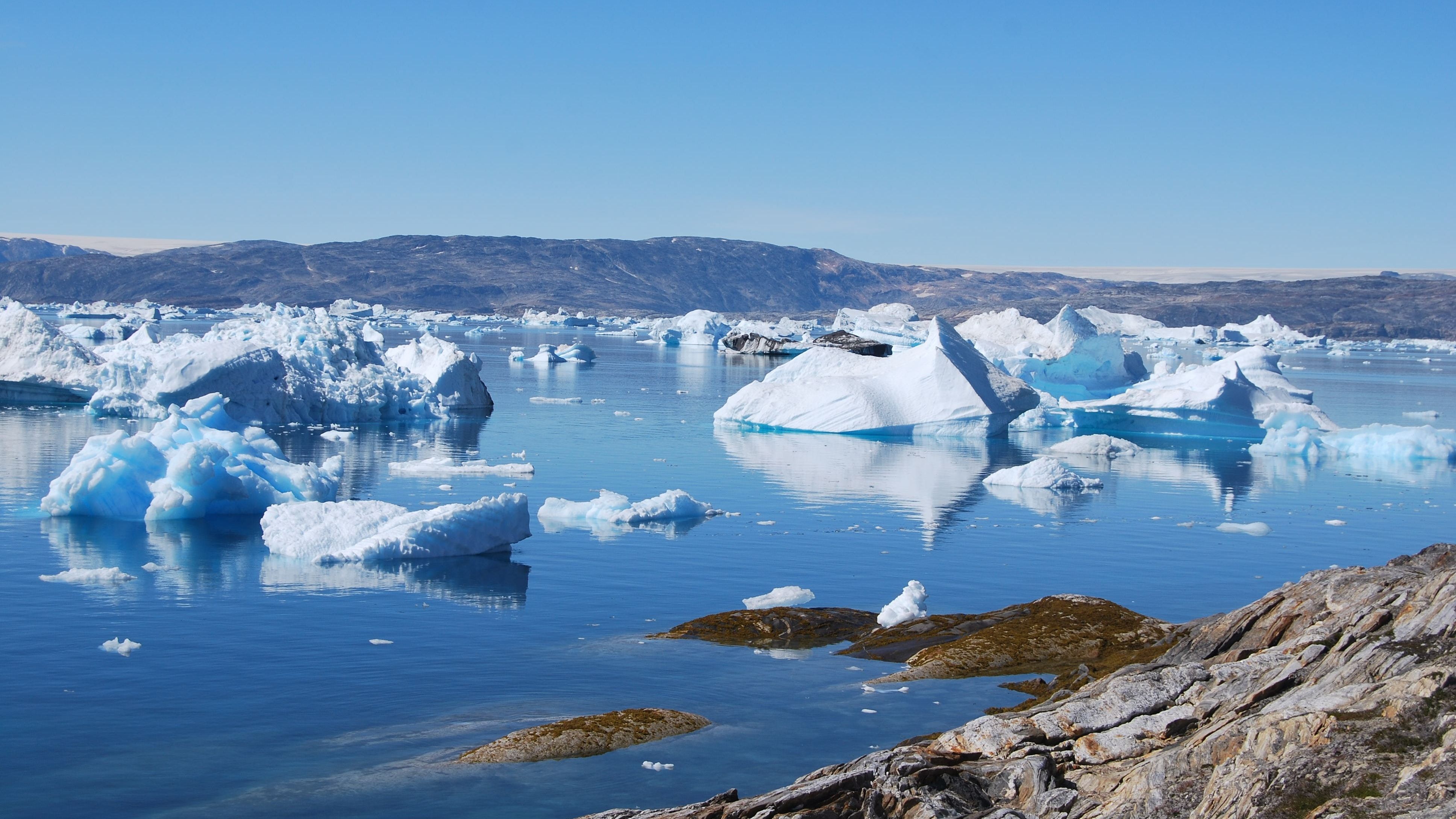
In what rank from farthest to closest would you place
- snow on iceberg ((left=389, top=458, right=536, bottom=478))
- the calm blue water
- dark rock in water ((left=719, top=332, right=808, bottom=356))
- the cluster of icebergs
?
1. dark rock in water ((left=719, top=332, right=808, bottom=356))
2. the cluster of icebergs
3. snow on iceberg ((left=389, top=458, right=536, bottom=478))
4. the calm blue water

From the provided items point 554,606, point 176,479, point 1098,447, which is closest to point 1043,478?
point 1098,447

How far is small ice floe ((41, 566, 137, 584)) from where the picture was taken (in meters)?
10.7

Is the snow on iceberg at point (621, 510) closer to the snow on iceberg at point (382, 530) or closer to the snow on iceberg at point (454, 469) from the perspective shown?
the snow on iceberg at point (382, 530)

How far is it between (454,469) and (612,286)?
152m

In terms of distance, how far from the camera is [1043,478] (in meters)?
18.3

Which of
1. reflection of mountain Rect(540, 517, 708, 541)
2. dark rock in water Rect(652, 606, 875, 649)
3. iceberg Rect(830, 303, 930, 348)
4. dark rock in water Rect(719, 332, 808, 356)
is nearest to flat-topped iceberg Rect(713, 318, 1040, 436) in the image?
reflection of mountain Rect(540, 517, 708, 541)

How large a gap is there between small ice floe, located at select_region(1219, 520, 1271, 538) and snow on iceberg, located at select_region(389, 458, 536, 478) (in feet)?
31.7

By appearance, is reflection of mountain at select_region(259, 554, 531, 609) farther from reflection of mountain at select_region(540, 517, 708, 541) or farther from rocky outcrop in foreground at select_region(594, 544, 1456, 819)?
rocky outcrop in foreground at select_region(594, 544, 1456, 819)

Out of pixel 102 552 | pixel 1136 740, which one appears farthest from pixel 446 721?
pixel 102 552

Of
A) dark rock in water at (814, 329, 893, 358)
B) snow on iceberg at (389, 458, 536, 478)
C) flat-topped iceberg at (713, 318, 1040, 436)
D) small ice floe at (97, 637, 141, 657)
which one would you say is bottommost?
small ice floe at (97, 637, 141, 657)

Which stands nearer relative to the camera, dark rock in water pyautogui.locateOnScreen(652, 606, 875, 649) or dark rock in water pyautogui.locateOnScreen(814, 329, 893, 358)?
dark rock in water pyautogui.locateOnScreen(652, 606, 875, 649)

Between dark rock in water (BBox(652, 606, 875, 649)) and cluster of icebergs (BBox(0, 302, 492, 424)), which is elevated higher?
cluster of icebergs (BBox(0, 302, 492, 424))

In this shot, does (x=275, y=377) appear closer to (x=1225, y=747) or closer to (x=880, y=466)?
(x=880, y=466)

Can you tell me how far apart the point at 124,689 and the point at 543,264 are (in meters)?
168
